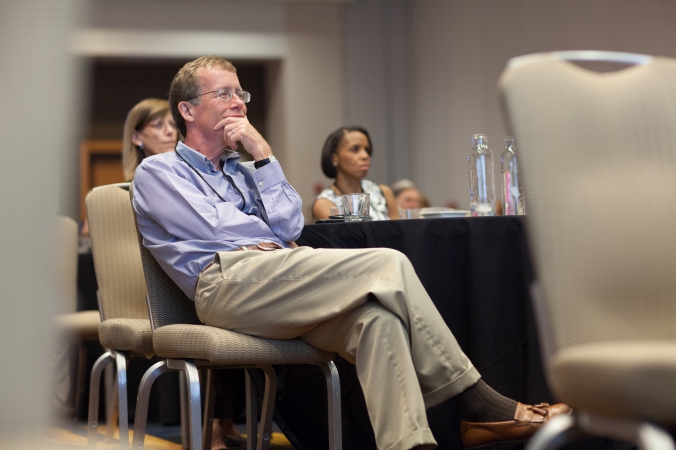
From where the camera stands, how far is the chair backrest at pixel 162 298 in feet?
6.48

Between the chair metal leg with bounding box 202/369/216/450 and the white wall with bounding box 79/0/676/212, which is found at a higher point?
the white wall with bounding box 79/0/676/212

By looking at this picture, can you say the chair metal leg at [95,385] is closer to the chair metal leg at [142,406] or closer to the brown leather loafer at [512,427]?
the chair metal leg at [142,406]

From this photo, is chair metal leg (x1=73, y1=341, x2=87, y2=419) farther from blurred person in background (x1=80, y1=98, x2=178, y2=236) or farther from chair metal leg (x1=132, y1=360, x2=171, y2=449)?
chair metal leg (x1=132, y1=360, x2=171, y2=449)

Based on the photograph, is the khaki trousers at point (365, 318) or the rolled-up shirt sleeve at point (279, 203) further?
the rolled-up shirt sleeve at point (279, 203)

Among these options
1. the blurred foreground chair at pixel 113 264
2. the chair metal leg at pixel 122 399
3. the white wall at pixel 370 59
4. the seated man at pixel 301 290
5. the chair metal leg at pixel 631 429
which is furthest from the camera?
the white wall at pixel 370 59

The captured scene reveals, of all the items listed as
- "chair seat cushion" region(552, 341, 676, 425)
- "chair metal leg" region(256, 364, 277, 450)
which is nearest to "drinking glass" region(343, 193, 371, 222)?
"chair metal leg" region(256, 364, 277, 450)

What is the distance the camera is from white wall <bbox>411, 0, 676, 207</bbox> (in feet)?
19.6

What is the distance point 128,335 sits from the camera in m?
2.20

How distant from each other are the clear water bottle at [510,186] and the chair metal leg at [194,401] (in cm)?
120

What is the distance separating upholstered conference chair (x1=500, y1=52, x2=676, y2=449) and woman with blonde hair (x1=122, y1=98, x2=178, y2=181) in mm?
2485

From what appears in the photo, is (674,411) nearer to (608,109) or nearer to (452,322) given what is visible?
(608,109)

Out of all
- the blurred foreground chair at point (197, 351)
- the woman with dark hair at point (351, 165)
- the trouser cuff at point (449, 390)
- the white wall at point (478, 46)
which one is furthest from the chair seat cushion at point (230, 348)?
the white wall at point (478, 46)

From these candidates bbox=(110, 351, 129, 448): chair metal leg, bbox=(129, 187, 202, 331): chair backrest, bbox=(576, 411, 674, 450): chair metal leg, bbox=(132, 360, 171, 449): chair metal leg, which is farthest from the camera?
bbox=(110, 351, 129, 448): chair metal leg

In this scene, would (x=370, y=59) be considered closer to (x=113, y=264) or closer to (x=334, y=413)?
(x=113, y=264)
